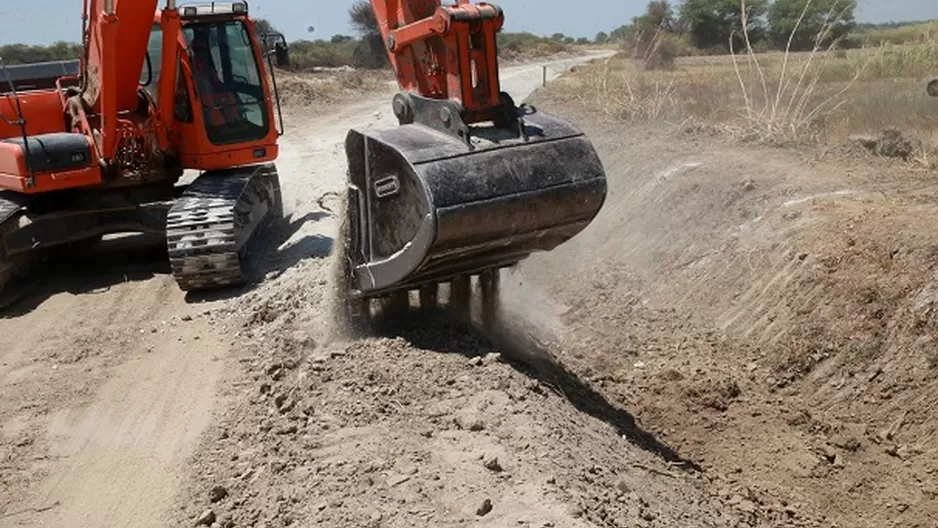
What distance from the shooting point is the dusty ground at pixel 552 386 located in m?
4.85

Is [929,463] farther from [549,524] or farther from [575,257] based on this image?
[575,257]

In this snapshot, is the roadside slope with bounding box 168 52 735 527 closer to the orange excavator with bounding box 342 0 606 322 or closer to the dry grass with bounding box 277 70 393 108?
the orange excavator with bounding box 342 0 606 322

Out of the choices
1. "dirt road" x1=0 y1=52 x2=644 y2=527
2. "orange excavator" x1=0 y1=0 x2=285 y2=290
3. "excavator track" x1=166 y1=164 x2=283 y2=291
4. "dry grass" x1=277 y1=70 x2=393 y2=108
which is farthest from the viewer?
"dry grass" x1=277 y1=70 x2=393 y2=108

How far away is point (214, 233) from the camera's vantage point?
8.48 m

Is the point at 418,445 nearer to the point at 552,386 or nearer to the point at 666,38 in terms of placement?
the point at 552,386

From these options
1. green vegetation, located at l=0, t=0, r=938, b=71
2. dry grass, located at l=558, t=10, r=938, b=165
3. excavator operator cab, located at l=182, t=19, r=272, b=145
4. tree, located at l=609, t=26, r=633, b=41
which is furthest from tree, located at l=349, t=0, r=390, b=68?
excavator operator cab, located at l=182, t=19, r=272, b=145

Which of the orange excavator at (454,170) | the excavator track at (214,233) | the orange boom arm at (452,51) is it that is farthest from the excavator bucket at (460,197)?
the excavator track at (214,233)

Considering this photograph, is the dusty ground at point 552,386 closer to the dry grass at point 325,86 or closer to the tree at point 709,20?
the dry grass at point 325,86

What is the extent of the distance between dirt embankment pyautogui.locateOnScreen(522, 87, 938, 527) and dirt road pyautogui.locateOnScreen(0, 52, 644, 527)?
2279 millimetres

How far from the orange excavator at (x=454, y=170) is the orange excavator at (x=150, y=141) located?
277cm

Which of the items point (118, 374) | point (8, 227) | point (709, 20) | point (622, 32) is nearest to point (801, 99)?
point (118, 374)

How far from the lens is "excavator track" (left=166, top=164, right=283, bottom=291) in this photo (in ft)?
27.4

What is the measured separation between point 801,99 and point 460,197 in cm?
803

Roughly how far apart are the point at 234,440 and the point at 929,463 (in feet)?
13.1
